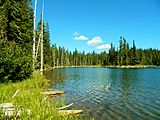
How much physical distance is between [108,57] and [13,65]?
14044 cm

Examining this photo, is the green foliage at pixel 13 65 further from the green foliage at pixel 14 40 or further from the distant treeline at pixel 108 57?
the distant treeline at pixel 108 57

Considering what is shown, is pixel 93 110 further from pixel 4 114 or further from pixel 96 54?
pixel 96 54

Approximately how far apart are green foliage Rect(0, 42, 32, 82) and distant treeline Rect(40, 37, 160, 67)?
6113 cm

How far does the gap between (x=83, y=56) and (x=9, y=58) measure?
570 ft

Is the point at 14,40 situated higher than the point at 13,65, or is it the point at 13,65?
the point at 14,40

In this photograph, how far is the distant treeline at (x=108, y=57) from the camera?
131 m

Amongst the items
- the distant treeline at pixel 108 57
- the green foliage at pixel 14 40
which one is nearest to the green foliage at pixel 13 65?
the green foliage at pixel 14 40

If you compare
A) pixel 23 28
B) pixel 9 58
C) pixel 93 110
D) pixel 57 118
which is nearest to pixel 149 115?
pixel 93 110

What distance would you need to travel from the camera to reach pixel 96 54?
7692 inches

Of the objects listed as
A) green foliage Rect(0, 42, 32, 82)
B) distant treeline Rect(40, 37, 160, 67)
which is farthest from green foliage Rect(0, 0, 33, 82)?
distant treeline Rect(40, 37, 160, 67)

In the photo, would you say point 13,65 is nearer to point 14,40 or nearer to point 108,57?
point 14,40

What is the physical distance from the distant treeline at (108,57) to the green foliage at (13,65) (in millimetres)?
61129

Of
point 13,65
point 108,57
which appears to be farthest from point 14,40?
point 108,57

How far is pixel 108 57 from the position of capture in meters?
160
